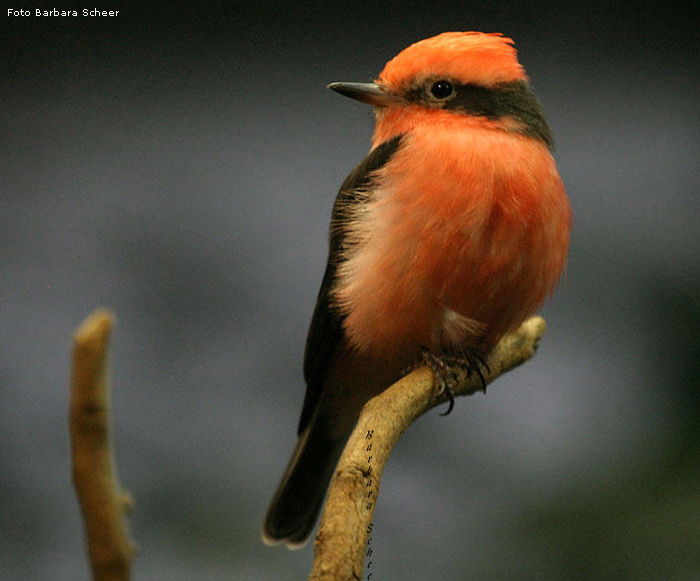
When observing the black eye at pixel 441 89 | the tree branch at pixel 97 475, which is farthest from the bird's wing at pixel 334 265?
the tree branch at pixel 97 475

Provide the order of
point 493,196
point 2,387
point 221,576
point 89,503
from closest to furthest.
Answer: point 89,503, point 493,196, point 221,576, point 2,387

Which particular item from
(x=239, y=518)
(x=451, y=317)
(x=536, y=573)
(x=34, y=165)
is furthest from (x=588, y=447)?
(x=34, y=165)

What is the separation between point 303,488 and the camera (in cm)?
213

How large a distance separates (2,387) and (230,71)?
3.46ft

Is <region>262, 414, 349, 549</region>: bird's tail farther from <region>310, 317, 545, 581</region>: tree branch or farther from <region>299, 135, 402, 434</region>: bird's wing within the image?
<region>310, 317, 545, 581</region>: tree branch

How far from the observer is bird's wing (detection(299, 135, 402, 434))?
6.29 ft

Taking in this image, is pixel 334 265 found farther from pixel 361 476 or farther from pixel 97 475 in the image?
pixel 97 475

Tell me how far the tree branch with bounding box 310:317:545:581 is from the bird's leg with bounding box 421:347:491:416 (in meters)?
0.02

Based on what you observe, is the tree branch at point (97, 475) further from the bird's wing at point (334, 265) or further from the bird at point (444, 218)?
the bird's wing at point (334, 265)

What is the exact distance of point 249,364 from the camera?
2.55m

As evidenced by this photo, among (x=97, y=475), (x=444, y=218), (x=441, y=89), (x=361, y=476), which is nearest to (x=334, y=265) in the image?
(x=444, y=218)

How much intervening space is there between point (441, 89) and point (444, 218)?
11.4 inches

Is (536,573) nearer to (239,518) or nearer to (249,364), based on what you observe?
(239,518)

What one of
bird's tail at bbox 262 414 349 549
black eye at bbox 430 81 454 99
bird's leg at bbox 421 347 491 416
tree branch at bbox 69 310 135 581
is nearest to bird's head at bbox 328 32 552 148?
black eye at bbox 430 81 454 99
